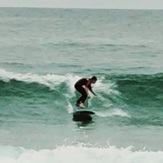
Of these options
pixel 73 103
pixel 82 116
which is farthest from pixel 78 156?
pixel 73 103

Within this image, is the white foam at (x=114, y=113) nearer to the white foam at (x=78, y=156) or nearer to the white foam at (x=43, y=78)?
the white foam at (x=43, y=78)

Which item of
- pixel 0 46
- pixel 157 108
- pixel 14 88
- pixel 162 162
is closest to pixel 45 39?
pixel 0 46

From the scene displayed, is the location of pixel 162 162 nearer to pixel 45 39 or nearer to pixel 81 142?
pixel 81 142

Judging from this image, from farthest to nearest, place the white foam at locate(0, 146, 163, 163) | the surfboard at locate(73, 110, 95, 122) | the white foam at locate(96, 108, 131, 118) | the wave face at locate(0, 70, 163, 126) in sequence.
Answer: the wave face at locate(0, 70, 163, 126) < the white foam at locate(96, 108, 131, 118) < the surfboard at locate(73, 110, 95, 122) < the white foam at locate(0, 146, 163, 163)

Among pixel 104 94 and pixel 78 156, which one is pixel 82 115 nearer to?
pixel 104 94

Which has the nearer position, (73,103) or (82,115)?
(82,115)

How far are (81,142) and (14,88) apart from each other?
29.6 feet

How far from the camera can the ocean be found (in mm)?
12180

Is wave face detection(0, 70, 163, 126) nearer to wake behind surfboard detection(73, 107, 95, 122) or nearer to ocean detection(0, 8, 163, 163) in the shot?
ocean detection(0, 8, 163, 163)

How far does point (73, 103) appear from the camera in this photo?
69.8ft

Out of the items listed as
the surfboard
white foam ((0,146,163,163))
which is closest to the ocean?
white foam ((0,146,163,163))

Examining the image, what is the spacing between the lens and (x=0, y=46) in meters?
41.4

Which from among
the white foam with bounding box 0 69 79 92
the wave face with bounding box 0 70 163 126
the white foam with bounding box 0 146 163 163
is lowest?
the white foam with bounding box 0 146 163 163

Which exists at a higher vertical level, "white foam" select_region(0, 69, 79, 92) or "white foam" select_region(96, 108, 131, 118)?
"white foam" select_region(0, 69, 79, 92)
